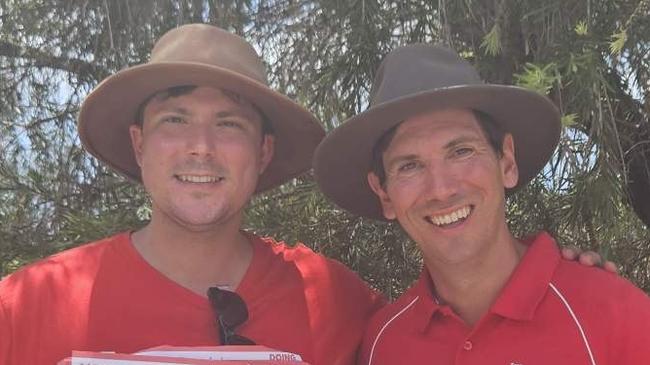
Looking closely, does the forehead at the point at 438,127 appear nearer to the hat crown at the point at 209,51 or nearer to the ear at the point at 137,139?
the hat crown at the point at 209,51

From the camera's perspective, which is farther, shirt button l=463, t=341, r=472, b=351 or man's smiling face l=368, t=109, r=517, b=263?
man's smiling face l=368, t=109, r=517, b=263

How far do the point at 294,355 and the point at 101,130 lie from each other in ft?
3.48

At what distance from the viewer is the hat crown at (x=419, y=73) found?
255 cm

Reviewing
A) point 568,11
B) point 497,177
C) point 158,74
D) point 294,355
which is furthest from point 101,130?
point 568,11

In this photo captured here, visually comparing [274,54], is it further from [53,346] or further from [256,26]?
[53,346]

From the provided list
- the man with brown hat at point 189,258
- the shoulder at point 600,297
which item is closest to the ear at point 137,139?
the man with brown hat at point 189,258

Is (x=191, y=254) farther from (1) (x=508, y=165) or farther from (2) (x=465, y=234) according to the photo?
(1) (x=508, y=165)

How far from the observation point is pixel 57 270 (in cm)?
246

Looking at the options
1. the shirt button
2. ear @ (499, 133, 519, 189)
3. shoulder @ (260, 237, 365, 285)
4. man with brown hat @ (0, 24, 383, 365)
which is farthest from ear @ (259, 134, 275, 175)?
the shirt button

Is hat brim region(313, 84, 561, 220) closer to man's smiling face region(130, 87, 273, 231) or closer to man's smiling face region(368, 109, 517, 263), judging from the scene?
man's smiling face region(368, 109, 517, 263)

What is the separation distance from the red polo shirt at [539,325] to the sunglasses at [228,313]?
45 cm

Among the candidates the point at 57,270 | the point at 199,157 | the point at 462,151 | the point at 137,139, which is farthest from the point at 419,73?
the point at 57,270

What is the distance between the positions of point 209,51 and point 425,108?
2.24 ft

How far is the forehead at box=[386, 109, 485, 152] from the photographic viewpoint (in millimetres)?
2529
